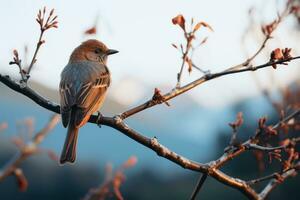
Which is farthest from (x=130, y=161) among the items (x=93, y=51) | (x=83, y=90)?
(x=93, y=51)

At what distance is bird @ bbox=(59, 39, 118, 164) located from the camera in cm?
469

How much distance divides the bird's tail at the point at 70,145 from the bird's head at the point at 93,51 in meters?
1.77

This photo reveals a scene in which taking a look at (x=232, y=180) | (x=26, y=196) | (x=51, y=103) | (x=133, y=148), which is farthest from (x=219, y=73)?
(x=133, y=148)

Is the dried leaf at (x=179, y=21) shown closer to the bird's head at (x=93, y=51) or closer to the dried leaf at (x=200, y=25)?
the dried leaf at (x=200, y=25)

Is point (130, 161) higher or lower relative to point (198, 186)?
higher

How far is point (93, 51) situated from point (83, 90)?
1431 millimetres

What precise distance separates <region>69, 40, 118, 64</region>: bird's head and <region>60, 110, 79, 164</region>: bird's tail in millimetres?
1770

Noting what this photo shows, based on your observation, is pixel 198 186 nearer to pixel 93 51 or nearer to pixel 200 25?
pixel 200 25

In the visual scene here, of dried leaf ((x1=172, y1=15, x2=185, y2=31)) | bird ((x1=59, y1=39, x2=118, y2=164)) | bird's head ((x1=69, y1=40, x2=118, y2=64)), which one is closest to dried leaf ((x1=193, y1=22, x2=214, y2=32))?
dried leaf ((x1=172, y1=15, x2=185, y2=31))

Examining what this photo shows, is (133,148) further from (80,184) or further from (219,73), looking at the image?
(219,73)

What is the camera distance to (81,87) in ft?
17.5

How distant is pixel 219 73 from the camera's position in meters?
3.55

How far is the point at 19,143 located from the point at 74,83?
0.87 metres

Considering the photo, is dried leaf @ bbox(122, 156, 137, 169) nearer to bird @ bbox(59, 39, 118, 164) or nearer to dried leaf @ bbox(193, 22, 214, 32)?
bird @ bbox(59, 39, 118, 164)
